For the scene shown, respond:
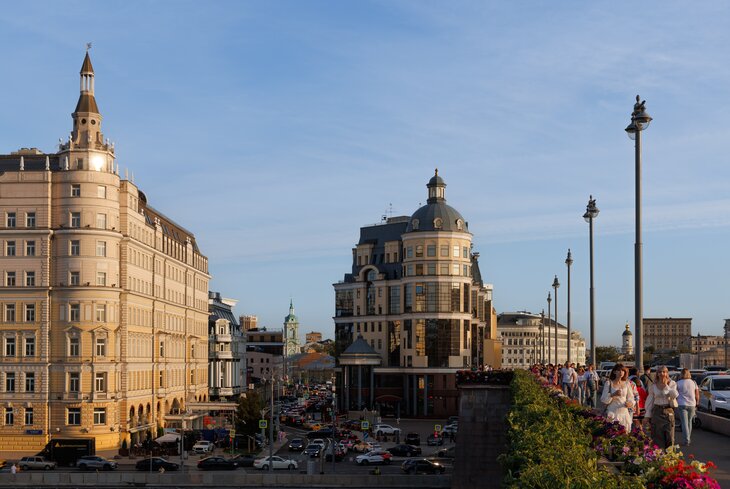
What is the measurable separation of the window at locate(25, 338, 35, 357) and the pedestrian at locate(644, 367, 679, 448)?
6089 centimetres

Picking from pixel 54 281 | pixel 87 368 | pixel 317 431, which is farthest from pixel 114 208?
pixel 317 431

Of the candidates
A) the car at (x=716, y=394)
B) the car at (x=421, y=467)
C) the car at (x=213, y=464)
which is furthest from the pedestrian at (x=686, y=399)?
the car at (x=213, y=464)

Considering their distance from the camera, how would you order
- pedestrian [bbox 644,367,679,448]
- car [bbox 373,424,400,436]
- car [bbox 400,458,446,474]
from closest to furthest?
pedestrian [bbox 644,367,679,448] < car [bbox 400,458,446,474] < car [bbox 373,424,400,436]

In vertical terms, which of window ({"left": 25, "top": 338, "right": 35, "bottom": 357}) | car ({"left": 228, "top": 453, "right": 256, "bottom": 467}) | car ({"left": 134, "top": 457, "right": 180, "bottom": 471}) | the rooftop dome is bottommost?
car ({"left": 228, "top": 453, "right": 256, "bottom": 467})

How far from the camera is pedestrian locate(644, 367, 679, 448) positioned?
24781mm

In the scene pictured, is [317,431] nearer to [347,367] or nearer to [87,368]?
[347,367]

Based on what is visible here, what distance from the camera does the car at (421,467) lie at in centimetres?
7425

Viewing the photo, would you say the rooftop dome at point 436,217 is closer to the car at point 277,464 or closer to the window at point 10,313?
the car at point 277,464

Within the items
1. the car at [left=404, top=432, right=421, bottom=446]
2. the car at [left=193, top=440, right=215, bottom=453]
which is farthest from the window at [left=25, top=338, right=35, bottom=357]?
the car at [left=404, top=432, right=421, bottom=446]

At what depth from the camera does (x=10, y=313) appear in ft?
253

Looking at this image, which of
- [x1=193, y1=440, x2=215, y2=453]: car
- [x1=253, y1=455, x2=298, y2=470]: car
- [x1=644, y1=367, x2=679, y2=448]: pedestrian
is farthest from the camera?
[x1=193, y1=440, x2=215, y2=453]: car

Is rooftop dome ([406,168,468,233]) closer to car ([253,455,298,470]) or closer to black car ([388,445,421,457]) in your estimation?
black car ([388,445,421,457])

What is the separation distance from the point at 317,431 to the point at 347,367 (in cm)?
1482

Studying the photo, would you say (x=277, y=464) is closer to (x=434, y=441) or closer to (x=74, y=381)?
(x=74, y=381)
